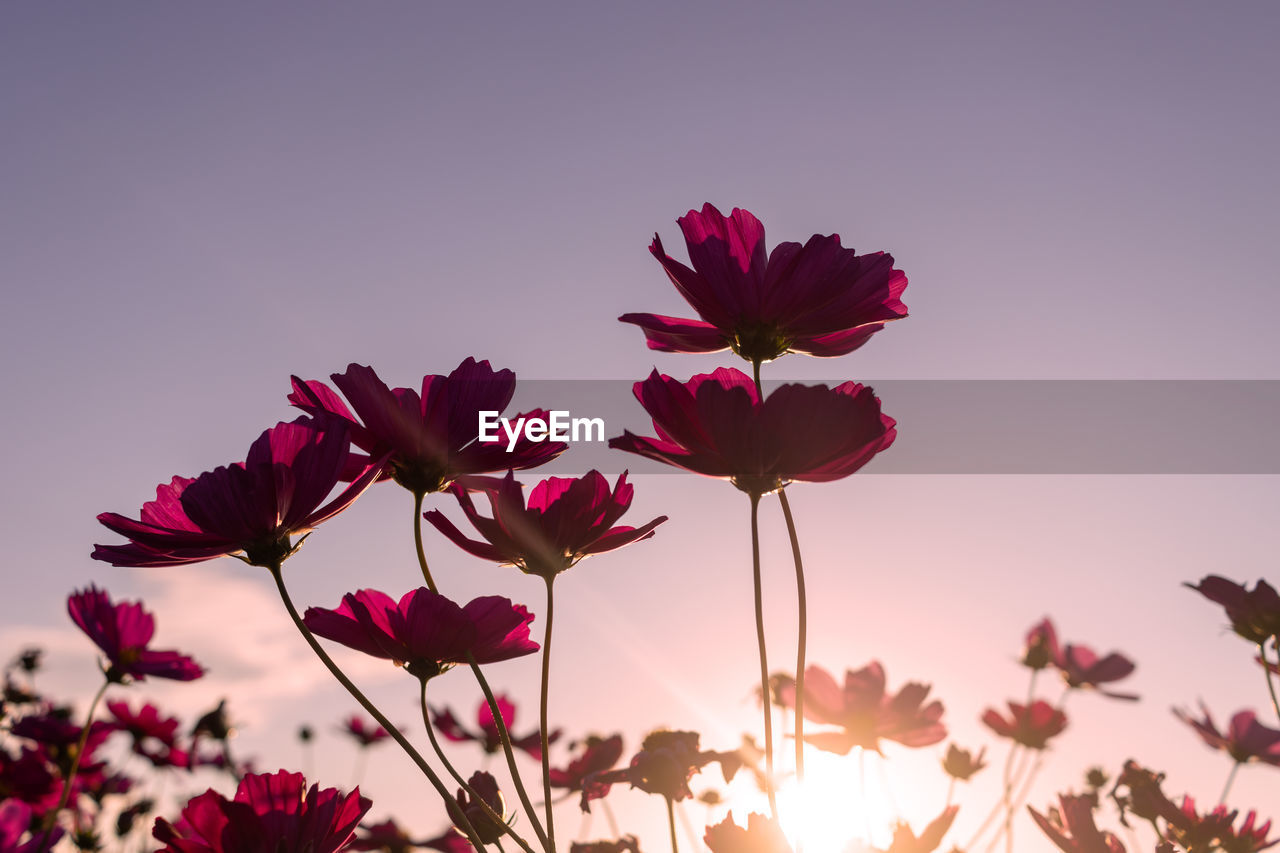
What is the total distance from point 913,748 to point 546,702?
4.12 ft

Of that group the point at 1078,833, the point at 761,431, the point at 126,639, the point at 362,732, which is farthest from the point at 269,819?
the point at 362,732

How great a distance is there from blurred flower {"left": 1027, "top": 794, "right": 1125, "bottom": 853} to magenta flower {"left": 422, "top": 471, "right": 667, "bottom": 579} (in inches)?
23.9

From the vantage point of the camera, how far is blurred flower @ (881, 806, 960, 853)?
98cm

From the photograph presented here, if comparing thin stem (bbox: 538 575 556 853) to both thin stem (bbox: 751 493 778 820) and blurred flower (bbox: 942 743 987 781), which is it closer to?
A: thin stem (bbox: 751 493 778 820)

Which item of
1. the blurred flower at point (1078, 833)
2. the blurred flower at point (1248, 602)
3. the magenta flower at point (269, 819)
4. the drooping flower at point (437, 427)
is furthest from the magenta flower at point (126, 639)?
the blurred flower at point (1248, 602)

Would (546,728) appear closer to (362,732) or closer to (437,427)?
(437,427)

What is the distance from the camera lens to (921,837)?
990mm

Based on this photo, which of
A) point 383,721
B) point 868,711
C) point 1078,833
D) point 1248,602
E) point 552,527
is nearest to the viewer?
point 383,721

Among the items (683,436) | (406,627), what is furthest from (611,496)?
(406,627)

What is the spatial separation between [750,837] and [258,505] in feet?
1.66

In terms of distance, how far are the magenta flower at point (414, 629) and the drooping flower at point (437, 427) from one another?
0.12 meters

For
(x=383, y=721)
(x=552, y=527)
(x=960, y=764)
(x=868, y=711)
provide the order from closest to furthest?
(x=383, y=721) < (x=552, y=527) < (x=868, y=711) < (x=960, y=764)

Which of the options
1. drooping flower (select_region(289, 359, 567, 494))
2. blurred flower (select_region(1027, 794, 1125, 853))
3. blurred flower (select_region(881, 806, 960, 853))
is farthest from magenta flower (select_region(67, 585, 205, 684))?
blurred flower (select_region(1027, 794, 1125, 853))

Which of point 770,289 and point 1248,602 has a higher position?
point 770,289
